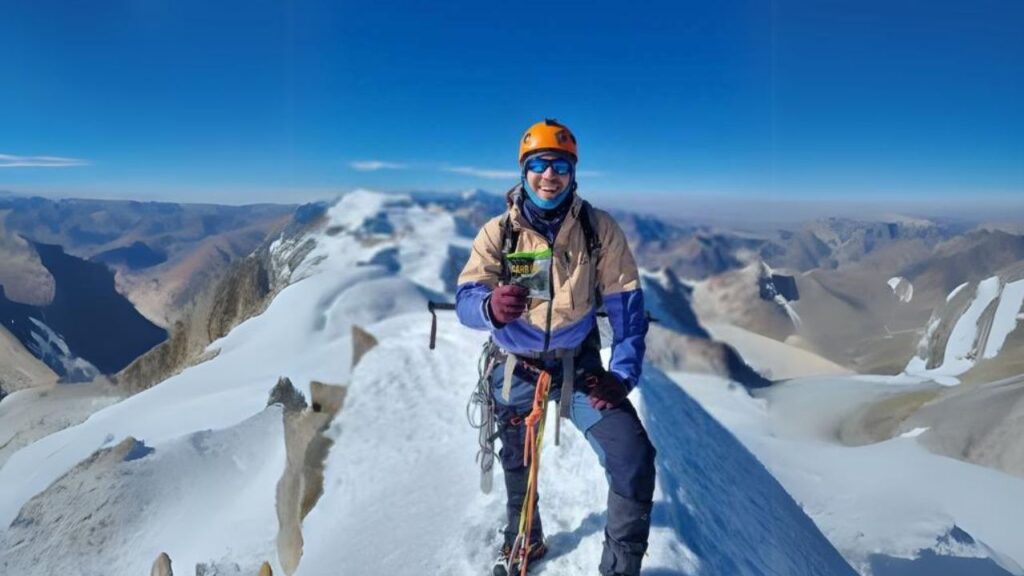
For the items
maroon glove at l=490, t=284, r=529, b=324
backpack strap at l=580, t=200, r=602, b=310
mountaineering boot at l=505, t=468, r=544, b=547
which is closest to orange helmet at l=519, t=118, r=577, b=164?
backpack strap at l=580, t=200, r=602, b=310

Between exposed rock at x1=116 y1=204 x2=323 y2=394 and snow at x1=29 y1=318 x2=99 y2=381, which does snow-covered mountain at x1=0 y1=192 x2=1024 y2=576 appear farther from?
snow at x1=29 y1=318 x2=99 y2=381

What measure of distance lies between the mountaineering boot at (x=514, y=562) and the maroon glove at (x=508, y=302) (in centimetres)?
212

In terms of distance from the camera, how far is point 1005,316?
4344 centimetres

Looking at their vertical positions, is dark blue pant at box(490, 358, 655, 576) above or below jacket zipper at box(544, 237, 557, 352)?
below

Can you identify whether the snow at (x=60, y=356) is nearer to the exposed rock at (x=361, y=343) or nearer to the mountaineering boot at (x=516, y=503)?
the exposed rock at (x=361, y=343)

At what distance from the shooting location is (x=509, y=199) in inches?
145

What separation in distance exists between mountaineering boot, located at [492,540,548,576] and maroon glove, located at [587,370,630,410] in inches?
60.4

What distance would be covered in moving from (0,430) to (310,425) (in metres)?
32.0

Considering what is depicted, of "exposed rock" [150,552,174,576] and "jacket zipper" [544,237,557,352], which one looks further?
"exposed rock" [150,552,174,576]

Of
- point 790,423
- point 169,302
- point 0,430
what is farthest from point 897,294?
point 0,430

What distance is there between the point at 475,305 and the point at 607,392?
3.40ft

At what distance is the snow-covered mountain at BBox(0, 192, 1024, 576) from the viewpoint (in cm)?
511

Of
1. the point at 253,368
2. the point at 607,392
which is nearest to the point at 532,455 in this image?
the point at 607,392

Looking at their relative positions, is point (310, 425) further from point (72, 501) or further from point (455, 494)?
point (72, 501)
